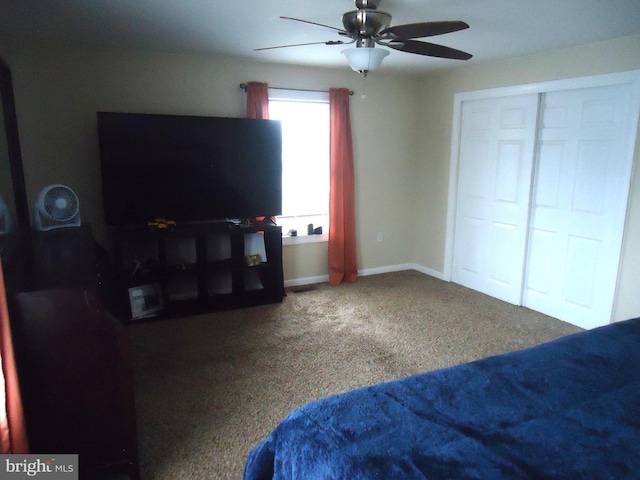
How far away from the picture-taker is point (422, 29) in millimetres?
2242

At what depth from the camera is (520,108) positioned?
153 inches

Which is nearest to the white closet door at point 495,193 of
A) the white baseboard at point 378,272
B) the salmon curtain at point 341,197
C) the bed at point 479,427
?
the white baseboard at point 378,272

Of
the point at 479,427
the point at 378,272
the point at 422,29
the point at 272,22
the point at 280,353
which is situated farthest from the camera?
the point at 378,272

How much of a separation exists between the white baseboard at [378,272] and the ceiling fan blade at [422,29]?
9.37 feet

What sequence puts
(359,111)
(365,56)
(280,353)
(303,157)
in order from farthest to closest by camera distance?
(359,111) → (303,157) → (280,353) → (365,56)

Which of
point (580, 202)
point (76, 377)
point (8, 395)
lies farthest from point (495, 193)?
point (8, 395)

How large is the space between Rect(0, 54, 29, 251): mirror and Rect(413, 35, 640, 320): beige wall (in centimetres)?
396

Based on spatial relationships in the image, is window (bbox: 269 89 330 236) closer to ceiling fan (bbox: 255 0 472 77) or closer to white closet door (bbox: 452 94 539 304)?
white closet door (bbox: 452 94 539 304)

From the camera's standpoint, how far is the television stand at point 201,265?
11.8ft

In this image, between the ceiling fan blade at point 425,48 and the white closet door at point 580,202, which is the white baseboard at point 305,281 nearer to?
the white closet door at point 580,202

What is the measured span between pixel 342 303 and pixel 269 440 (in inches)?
109

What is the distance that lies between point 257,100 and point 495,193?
98.9 inches

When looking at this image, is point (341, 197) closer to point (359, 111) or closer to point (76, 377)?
point (359, 111)

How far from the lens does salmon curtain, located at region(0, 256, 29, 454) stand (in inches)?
54.7
